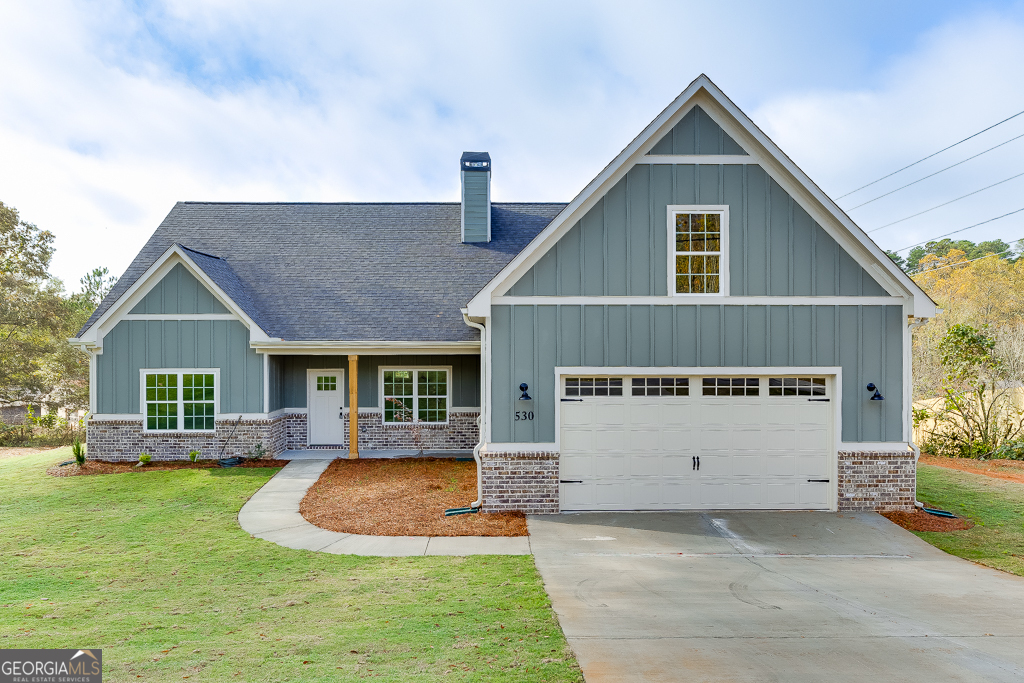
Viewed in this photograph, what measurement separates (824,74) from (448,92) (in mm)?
12054

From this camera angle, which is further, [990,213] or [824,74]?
[990,213]

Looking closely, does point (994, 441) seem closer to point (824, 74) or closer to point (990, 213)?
point (824, 74)

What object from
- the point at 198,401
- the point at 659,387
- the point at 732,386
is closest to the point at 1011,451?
the point at 732,386

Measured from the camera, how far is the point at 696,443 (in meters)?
9.24

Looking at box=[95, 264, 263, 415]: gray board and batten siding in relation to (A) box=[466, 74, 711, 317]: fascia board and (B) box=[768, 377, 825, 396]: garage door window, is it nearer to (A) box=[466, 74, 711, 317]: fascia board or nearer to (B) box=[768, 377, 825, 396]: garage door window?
(A) box=[466, 74, 711, 317]: fascia board

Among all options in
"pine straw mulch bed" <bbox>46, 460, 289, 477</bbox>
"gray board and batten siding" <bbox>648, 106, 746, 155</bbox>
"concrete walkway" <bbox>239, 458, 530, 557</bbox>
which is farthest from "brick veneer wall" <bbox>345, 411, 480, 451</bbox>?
"gray board and batten siding" <bbox>648, 106, 746, 155</bbox>

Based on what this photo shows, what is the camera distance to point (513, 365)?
9109mm

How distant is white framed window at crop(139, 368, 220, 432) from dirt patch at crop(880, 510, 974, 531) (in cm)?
1421

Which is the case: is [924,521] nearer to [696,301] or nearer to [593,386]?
[696,301]

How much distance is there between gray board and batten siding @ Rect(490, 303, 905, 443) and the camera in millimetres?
9094

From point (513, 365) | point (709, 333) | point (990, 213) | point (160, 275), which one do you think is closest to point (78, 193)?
point (160, 275)

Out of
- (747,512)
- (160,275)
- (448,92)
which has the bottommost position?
(747,512)

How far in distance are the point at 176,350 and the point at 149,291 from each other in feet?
5.07

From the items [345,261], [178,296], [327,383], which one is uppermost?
[345,261]
